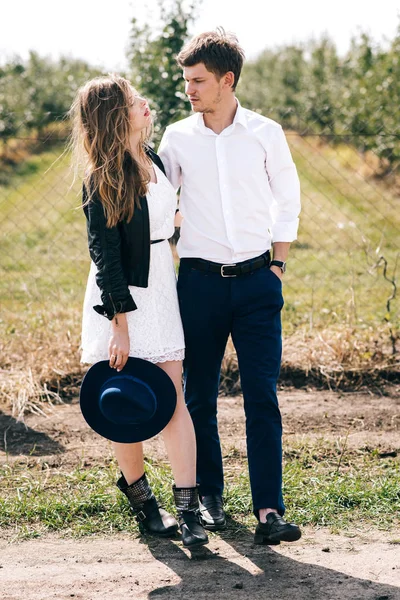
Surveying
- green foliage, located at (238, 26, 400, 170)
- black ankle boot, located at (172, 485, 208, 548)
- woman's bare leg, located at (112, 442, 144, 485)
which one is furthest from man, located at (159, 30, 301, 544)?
green foliage, located at (238, 26, 400, 170)

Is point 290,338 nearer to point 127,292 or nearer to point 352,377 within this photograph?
point 352,377

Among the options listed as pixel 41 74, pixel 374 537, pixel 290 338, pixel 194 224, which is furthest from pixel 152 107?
pixel 41 74

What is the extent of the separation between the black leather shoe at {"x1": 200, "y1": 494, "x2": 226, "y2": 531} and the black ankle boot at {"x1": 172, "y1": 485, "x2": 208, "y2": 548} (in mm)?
183

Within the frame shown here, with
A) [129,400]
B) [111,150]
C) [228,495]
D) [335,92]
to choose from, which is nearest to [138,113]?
[111,150]

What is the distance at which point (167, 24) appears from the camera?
24.9 ft

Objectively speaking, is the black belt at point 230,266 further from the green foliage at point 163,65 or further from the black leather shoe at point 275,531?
the green foliage at point 163,65

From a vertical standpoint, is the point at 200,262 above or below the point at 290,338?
above

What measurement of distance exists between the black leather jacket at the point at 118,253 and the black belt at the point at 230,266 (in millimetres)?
265

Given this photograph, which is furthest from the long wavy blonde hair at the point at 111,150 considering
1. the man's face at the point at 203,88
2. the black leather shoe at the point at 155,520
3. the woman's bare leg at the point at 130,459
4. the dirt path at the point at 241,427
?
the dirt path at the point at 241,427

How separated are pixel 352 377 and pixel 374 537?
2.06 m

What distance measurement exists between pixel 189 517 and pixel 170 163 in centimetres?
146

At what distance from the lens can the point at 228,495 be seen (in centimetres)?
390

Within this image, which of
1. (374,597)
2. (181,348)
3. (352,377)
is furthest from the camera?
(352,377)

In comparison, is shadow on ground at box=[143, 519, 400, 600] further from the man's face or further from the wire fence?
the man's face
